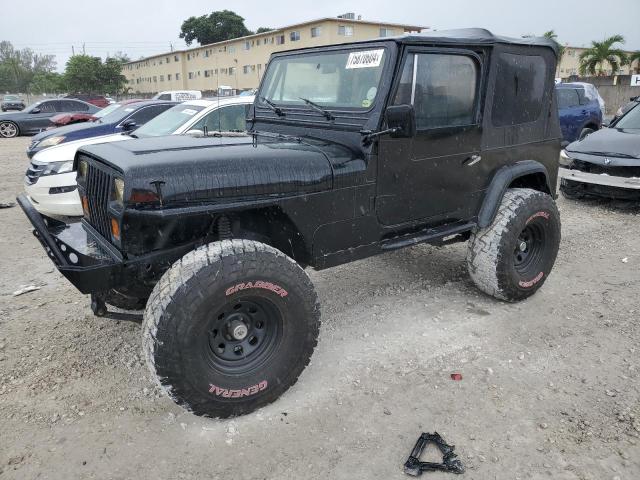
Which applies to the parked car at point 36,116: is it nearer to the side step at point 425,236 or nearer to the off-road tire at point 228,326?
the side step at point 425,236

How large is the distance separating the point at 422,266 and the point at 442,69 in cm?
226

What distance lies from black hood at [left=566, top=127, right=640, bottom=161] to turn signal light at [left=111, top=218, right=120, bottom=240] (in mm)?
7333

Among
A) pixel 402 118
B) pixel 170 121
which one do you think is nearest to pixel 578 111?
pixel 170 121

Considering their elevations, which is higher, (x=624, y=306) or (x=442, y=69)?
(x=442, y=69)

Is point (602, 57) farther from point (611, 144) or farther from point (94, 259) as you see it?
point (94, 259)

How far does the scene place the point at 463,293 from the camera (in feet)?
15.0

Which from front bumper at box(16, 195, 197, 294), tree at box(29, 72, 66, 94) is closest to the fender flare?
front bumper at box(16, 195, 197, 294)

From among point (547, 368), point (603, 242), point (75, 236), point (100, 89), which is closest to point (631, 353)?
point (547, 368)

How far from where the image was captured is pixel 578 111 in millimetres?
12125

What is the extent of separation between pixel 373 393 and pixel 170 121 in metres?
5.28

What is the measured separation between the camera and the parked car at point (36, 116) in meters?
17.8

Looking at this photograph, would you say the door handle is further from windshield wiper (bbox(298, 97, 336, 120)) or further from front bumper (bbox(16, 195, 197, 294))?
front bumper (bbox(16, 195, 197, 294))

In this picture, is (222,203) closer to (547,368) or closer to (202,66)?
(547,368)

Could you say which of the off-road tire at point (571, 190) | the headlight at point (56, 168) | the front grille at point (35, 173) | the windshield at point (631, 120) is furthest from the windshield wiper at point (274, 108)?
the windshield at point (631, 120)
